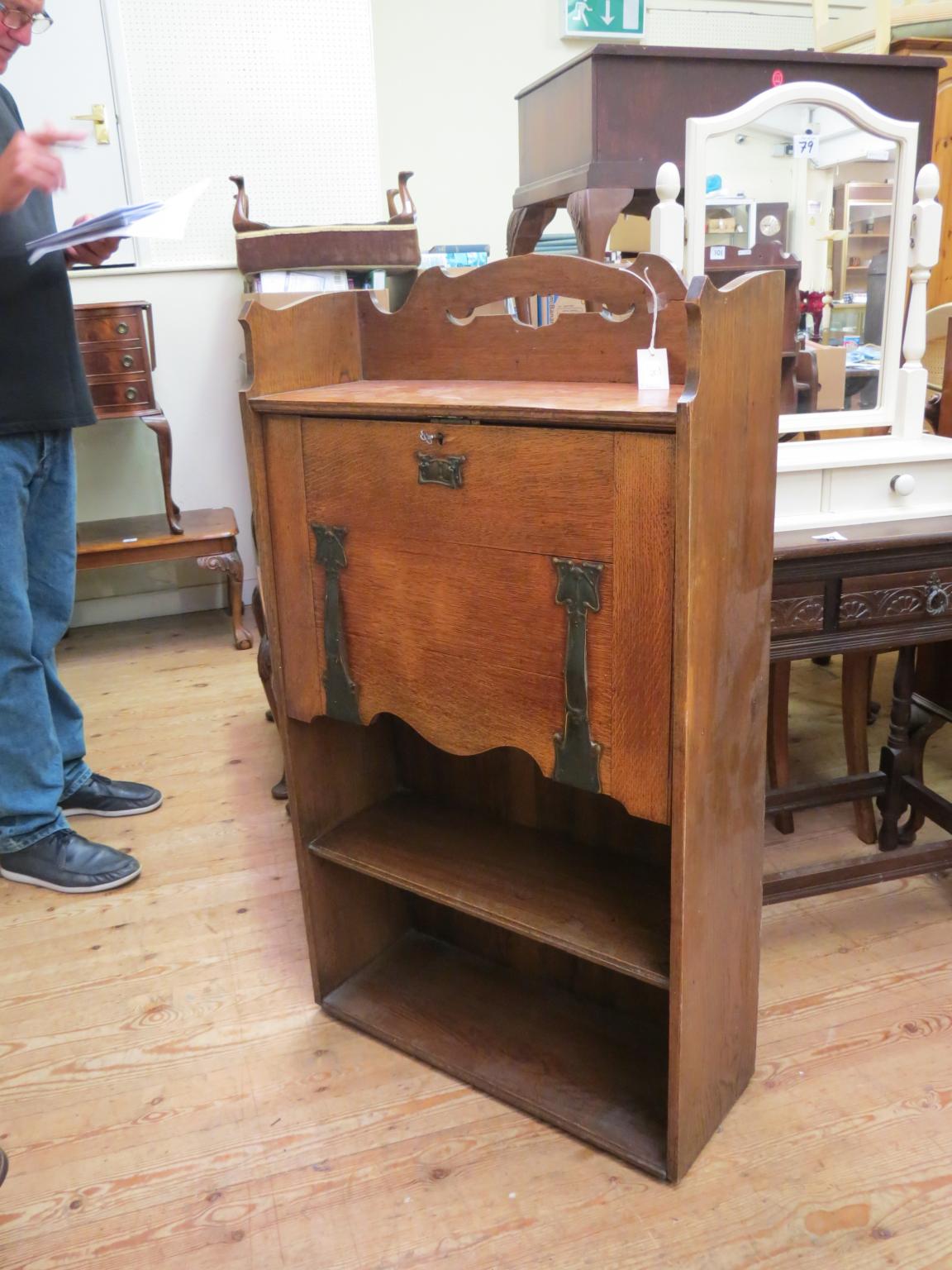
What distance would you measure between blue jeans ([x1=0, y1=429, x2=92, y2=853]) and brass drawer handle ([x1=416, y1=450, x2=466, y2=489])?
3.26ft

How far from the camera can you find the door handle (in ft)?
11.0

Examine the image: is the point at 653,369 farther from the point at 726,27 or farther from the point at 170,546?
the point at 726,27

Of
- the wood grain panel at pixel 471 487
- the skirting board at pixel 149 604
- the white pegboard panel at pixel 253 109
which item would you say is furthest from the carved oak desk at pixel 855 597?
the white pegboard panel at pixel 253 109

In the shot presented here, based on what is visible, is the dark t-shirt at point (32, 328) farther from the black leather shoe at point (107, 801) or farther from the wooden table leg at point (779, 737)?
the wooden table leg at point (779, 737)

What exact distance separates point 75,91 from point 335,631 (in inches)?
111

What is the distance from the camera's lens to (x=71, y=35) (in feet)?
10.8

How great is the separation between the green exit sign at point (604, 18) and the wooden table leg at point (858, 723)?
3789mm

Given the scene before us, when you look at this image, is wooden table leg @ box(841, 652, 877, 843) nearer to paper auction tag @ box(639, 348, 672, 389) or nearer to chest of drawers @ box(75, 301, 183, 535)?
paper auction tag @ box(639, 348, 672, 389)

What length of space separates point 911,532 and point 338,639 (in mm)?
876

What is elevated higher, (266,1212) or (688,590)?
(688,590)

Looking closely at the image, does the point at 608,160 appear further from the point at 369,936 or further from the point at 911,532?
the point at 369,936

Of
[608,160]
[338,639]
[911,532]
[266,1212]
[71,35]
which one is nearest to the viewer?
[266,1212]

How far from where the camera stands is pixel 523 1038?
1551mm

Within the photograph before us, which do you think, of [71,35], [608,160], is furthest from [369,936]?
[71,35]
